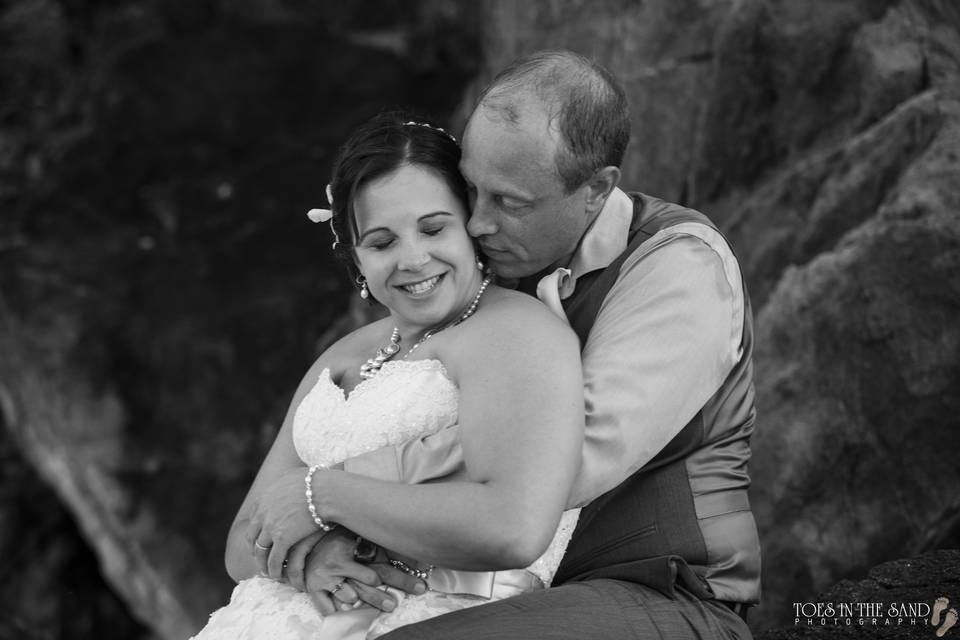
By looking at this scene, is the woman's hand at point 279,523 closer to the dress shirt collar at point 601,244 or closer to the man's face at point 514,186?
the man's face at point 514,186

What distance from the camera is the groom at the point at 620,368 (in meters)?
2.47

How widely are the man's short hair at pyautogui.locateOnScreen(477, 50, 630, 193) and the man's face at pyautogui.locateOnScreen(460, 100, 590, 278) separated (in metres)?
0.03

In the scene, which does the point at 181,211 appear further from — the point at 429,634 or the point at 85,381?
the point at 429,634

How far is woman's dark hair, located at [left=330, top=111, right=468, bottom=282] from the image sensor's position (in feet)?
8.87

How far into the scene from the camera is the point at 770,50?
16.8 feet

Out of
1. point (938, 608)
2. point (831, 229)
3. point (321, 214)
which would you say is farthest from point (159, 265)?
point (938, 608)

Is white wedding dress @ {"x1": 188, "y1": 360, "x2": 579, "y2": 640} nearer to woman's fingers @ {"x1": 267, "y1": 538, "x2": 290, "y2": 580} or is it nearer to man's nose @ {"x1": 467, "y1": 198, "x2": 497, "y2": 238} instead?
woman's fingers @ {"x1": 267, "y1": 538, "x2": 290, "y2": 580}

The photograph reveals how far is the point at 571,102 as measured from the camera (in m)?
2.78

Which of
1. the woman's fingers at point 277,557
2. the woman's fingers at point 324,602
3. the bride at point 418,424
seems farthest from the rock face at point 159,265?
the woman's fingers at point 324,602

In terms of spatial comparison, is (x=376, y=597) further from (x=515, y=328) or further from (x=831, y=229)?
(x=831, y=229)

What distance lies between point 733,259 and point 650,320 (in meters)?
0.37

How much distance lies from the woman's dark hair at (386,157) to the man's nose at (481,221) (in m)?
0.05

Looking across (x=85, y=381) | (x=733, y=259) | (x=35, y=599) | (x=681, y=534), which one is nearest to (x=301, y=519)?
(x=681, y=534)

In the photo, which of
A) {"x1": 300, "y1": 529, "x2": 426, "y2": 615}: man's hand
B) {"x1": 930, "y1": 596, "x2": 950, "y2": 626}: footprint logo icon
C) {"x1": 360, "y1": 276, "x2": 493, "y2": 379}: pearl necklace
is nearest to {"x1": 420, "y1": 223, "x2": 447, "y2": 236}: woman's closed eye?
{"x1": 360, "y1": 276, "x2": 493, "y2": 379}: pearl necklace
